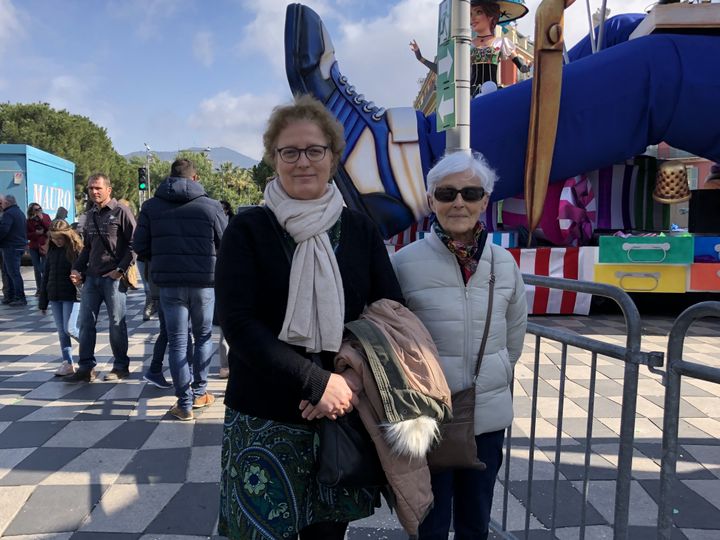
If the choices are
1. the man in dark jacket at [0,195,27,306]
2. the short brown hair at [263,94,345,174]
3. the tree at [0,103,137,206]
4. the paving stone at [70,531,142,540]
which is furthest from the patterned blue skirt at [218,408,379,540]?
the tree at [0,103,137,206]

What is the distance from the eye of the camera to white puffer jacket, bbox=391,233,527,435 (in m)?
1.80

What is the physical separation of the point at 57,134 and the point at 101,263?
44.9m

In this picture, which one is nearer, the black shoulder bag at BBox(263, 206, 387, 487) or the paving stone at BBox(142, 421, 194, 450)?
the black shoulder bag at BBox(263, 206, 387, 487)

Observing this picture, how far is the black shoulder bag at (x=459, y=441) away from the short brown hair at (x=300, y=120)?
853mm

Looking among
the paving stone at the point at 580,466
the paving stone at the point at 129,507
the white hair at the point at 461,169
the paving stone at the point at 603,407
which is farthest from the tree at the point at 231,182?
the white hair at the point at 461,169

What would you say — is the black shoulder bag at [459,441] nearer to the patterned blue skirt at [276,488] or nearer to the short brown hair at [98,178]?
the patterned blue skirt at [276,488]

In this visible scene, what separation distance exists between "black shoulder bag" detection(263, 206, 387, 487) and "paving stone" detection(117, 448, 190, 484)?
1.91 m

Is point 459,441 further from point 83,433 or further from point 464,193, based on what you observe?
point 83,433

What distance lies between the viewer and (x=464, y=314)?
5.93 feet

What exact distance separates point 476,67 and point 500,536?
787 centimetres

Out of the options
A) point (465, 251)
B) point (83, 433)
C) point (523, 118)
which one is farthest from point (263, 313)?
point (523, 118)

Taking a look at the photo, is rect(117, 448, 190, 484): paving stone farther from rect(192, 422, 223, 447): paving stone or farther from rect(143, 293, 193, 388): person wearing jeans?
rect(143, 293, 193, 388): person wearing jeans

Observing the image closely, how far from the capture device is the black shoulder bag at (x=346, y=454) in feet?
5.02

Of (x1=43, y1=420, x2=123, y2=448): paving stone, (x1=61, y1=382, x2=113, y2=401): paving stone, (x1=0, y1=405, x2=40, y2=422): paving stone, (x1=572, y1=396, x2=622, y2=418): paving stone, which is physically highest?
(x1=572, y1=396, x2=622, y2=418): paving stone
